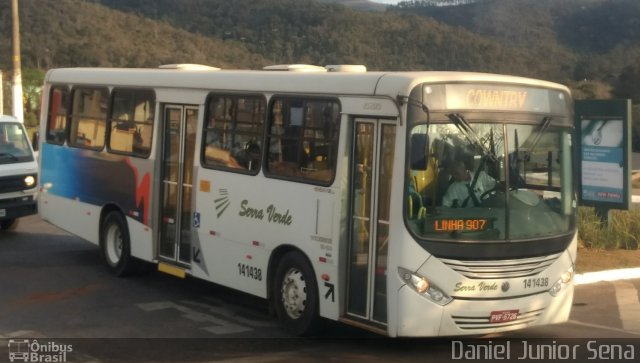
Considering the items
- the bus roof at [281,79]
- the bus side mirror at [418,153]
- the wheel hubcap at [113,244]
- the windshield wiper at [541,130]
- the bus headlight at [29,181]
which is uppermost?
the bus roof at [281,79]

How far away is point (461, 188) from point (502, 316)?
3.95ft

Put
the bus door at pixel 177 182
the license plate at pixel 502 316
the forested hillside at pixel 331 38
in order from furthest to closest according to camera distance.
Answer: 1. the forested hillside at pixel 331 38
2. the bus door at pixel 177 182
3. the license plate at pixel 502 316

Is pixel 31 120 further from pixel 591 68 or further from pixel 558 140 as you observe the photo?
pixel 558 140

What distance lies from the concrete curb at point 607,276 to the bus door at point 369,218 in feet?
16.5

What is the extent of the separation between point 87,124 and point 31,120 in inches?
1008

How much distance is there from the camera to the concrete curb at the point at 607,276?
40.1 feet

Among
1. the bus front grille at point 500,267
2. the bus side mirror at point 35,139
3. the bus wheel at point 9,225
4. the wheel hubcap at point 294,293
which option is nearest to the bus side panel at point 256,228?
the wheel hubcap at point 294,293

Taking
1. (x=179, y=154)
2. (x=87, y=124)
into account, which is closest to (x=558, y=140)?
(x=179, y=154)

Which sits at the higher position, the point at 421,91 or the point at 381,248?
the point at 421,91

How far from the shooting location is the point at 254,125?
9578 mm

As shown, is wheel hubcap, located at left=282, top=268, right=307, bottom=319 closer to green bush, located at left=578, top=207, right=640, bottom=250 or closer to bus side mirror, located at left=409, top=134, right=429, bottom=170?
bus side mirror, located at left=409, top=134, right=429, bottom=170

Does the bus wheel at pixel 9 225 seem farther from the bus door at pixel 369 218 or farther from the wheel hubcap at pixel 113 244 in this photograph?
the bus door at pixel 369 218

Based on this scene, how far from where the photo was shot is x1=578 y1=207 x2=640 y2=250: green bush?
14414 millimetres

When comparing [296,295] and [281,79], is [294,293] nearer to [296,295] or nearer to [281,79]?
[296,295]
